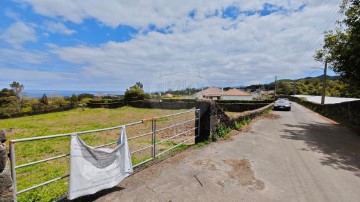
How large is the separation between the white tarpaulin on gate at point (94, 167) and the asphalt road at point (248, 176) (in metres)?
0.27

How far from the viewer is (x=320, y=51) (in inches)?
911

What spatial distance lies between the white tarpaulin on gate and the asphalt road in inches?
10.5

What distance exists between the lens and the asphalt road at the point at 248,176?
181 inches

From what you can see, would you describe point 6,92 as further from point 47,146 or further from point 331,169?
point 331,169

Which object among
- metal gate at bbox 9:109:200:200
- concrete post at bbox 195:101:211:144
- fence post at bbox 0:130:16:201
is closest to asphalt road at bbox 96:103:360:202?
concrete post at bbox 195:101:211:144

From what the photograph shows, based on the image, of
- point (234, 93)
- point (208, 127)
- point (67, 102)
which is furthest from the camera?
point (234, 93)

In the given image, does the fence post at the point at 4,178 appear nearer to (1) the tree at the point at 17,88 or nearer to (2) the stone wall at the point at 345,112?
(2) the stone wall at the point at 345,112

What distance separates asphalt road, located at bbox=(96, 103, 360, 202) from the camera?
4.60m

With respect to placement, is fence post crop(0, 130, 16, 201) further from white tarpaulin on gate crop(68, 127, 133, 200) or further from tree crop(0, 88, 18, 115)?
tree crop(0, 88, 18, 115)

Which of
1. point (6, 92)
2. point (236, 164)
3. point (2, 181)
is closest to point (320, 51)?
point (236, 164)

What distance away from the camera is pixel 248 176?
5.68 m

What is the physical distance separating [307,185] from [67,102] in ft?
149

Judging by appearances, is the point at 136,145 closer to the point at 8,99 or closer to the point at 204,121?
the point at 204,121

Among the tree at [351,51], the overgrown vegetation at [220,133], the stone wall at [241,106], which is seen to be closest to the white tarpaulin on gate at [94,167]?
the overgrown vegetation at [220,133]
